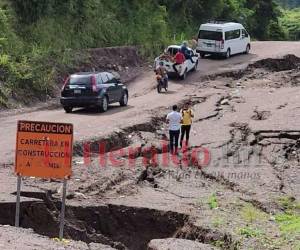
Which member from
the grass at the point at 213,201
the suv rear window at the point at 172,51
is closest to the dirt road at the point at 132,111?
the suv rear window at the point at 172,51

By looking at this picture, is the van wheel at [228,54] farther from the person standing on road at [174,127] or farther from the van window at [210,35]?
the person standing on road at [174,127]

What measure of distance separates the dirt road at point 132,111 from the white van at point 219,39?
61 centimetres

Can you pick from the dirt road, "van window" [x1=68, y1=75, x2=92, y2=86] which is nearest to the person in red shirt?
the dirt road

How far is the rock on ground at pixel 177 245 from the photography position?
12.2 meters

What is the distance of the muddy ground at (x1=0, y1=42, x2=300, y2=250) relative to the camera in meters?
13.8

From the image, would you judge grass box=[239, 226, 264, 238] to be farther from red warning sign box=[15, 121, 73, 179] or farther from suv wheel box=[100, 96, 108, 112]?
suv wheel box=[100, 96, 108, 112]

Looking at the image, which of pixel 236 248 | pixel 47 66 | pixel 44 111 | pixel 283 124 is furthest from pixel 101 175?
pixel 47 66

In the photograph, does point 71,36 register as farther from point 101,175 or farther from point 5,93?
point 101,175

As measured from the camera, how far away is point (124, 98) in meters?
27.8

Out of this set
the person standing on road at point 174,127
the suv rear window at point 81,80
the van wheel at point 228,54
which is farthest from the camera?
the van wheel at point 228,54

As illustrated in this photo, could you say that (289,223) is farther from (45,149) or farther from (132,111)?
(132,111)

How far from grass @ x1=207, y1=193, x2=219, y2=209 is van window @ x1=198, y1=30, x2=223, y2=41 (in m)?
25.1

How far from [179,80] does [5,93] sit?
9.97 meters

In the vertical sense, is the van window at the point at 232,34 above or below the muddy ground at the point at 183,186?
above
